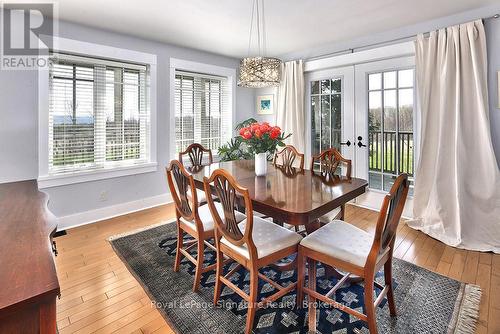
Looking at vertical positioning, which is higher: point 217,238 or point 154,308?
point 217,238

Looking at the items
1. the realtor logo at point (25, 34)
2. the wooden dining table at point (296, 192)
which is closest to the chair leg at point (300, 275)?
the wooden dining table at point (296, 192)

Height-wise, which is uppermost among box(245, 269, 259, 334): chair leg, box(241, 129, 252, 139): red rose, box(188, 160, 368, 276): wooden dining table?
box(241, 129, 252, 139): red rose

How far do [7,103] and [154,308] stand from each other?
106 inches

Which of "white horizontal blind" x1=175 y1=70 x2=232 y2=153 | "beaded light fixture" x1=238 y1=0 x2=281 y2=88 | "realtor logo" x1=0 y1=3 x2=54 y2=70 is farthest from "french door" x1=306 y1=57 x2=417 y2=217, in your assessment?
"realtor logo" x1=0 y1=3 x2=54 y2=70

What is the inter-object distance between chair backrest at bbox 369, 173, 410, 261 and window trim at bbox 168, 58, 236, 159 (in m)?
3.36

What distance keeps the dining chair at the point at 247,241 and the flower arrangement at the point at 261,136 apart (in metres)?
0.77

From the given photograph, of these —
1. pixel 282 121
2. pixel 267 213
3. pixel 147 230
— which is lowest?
pixel 147 230

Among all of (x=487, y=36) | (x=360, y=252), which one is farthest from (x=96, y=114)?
(x=487, y=36)

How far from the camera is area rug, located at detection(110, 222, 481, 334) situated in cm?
168

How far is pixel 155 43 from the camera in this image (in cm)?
389

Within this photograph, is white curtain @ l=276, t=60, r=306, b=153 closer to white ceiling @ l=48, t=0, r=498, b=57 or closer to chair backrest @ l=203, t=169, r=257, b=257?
white ceiling @ l=48, t=0, r=498, b=57

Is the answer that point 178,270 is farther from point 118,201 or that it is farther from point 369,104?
point 369,104

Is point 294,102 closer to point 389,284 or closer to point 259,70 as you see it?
point 259,70

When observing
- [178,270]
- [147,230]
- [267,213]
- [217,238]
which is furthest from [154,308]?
[147,230]
